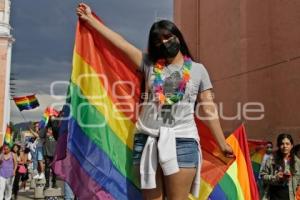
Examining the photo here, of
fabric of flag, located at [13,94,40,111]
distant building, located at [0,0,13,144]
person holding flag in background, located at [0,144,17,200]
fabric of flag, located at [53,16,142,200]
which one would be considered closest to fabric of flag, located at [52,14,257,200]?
fabric of flag, located at [53,16,142,200]

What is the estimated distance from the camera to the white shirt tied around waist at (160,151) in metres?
3.08

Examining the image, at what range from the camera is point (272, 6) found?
13625 millimetres

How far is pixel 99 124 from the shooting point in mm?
3562

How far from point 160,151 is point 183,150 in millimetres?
160

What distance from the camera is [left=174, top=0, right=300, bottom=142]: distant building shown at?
484 inches

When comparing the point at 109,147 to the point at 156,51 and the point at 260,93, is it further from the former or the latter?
the point at 260,93

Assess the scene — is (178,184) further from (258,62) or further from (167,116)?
(258,62)

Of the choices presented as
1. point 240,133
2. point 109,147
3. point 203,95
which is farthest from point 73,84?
point 240,133

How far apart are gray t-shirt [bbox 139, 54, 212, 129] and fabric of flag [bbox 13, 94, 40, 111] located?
53.9 feet

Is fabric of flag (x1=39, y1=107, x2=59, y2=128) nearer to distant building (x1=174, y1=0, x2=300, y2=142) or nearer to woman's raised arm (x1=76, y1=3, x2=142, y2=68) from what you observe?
distant building (x1=174, y1=0, x2=300, y2=142)

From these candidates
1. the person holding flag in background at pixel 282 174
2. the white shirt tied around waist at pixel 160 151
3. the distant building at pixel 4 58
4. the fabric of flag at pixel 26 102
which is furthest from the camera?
the distant building at pixel 4 58

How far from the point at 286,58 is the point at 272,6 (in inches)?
71.6

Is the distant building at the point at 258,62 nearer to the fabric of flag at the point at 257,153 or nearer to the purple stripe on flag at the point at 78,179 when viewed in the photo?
the fabric of flag at the point at 257,153

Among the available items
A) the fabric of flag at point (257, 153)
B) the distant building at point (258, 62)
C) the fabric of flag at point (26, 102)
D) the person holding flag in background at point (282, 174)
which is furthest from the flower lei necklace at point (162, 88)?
the fabric of flag at point (26, 102)
